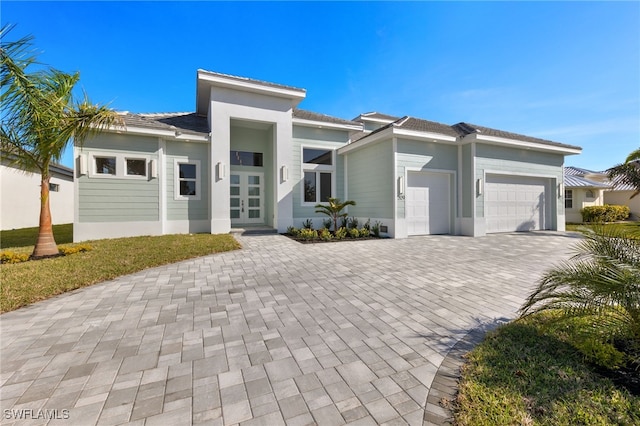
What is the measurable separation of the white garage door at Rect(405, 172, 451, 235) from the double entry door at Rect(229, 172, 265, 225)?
7.57m

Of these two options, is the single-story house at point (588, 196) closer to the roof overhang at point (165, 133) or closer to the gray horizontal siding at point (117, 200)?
the roof overhang at point (165, 133)

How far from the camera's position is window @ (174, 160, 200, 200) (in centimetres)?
1117

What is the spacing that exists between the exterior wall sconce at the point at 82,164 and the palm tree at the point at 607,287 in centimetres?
1372

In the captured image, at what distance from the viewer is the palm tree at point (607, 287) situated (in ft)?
7.05

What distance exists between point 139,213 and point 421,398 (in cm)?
1206

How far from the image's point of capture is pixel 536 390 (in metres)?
2.00

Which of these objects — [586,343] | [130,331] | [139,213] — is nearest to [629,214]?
[586,343]

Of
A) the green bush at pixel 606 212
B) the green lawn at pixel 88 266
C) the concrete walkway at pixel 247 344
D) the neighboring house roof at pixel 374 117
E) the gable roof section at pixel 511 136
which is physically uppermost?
the neighboring house roof at pixel 374 117

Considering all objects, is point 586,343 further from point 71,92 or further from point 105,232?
point 105,232

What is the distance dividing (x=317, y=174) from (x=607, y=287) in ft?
37.7

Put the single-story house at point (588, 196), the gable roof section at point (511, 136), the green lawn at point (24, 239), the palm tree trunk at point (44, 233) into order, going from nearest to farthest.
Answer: the palm tree trunk at point (44, 233)
the green lawn at point (24, 239)
the gable roof section at point (511, 136)
the single-story house at point (588, 196)

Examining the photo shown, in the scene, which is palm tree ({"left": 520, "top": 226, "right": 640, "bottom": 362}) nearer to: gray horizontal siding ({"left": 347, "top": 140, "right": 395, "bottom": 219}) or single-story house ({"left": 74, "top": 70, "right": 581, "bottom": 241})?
single-story house ({"left": 74, "top": 70, "right": 581, "bottom": 241})

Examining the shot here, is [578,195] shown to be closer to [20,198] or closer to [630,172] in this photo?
[630,172]

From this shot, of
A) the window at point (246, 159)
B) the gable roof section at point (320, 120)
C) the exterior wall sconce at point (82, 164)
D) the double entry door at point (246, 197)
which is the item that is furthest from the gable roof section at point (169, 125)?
the gable roof section at point (320, 120)
